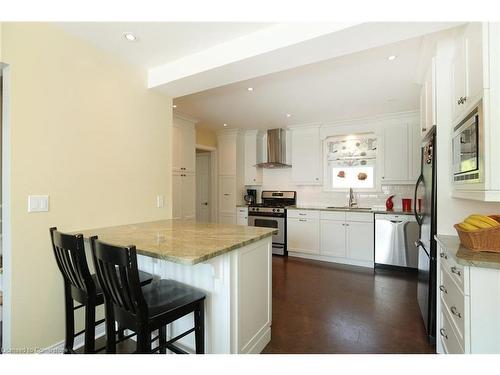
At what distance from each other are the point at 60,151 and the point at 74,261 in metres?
0.88

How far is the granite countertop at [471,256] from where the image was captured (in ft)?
3.90

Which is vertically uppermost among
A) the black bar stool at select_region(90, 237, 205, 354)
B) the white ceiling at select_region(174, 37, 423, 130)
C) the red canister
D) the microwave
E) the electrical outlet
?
the white ceiling at select_region(174, 37, 423, 130)

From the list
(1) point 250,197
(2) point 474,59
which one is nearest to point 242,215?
(1) point 250,197

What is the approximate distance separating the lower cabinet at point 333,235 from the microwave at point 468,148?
227cm

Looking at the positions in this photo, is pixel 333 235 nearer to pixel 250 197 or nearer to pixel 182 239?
pixel 250 197

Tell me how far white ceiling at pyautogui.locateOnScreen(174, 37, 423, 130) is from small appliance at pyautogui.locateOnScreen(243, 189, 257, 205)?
1477mm

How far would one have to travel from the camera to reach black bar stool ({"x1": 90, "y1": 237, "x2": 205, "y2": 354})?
1.17m

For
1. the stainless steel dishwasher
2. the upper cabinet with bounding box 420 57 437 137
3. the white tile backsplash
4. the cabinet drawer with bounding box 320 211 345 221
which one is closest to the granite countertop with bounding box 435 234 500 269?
the upper cabinet with bounding box 420 57 437 137

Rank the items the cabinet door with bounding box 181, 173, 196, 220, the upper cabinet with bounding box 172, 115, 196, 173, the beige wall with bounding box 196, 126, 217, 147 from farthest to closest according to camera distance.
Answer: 1. the beige wall with bounding box 196, 126, 217, 147
2. the cabinet door with bounding box 181, 173, 196, 220
3. the upper cabinet with bounding box 172, 115, 196, 173

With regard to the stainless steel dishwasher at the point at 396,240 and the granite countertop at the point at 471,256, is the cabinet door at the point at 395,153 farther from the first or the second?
the granite countertop at the point at 471,256

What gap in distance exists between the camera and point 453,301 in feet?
4.72

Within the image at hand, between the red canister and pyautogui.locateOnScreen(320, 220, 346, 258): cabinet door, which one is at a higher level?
the red canister

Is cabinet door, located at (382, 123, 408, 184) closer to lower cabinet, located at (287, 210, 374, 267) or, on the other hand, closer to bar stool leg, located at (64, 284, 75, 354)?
lower cabinet, located at (287, 210, 374, 267)
